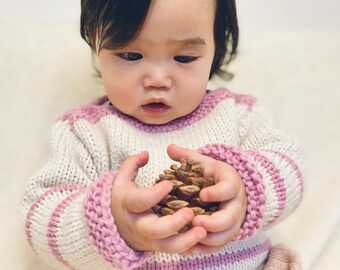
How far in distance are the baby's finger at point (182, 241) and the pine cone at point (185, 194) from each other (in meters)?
0.01

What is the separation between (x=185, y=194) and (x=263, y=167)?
0.19 metres

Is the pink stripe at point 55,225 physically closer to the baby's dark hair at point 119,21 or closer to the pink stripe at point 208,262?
the pink stripe at point 208,262

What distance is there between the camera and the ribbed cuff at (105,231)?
0.71 meters

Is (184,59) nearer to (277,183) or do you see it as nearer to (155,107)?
(155,107)

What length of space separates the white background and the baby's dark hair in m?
0.36

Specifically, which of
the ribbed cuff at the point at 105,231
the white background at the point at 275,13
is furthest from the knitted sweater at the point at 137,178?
the white background at the point at 275,13

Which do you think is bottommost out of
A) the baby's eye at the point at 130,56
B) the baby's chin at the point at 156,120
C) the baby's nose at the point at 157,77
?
the baby's chin at the point at 156,120

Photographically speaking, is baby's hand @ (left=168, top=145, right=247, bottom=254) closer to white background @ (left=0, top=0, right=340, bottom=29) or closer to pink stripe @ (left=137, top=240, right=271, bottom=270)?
pink stripe @ (left=137, top=240, right=271, bottom=270)

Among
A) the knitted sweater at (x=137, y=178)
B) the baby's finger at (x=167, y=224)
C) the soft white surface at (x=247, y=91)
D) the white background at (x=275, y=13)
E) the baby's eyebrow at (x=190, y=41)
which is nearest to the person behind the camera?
the baby's finger at (x=167, y=224)

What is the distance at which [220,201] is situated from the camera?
28.0 inches

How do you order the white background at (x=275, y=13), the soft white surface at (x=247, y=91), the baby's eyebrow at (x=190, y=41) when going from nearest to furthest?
the baby's eyebrow at (x=190, y=41)
the soft white surface at (x=247, y=91)
the white background at (x=275, y=13)

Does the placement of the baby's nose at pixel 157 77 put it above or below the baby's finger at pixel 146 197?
above

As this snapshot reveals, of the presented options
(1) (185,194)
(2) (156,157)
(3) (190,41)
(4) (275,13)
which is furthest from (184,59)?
(4) (275,13)

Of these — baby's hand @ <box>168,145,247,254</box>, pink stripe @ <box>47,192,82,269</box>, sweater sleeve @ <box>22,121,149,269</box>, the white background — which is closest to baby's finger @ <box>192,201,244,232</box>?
baby's hand @ <box>168,145,247,254</box>
